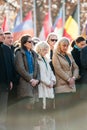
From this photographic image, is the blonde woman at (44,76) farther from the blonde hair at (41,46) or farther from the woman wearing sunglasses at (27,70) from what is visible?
the woman wearing sunglasses at (27,70)

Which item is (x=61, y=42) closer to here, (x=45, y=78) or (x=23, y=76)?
(x=45, y=78)

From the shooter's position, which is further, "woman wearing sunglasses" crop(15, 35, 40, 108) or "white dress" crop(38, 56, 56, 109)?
"white dress" crop(38, 56, 56, 109)

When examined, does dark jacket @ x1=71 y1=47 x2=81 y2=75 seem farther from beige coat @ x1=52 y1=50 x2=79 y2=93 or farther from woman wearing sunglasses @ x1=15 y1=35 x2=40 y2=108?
woman wearing sunglasses @ x1=15 y1=35 x2=40 y2=108

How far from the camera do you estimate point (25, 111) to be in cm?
1104

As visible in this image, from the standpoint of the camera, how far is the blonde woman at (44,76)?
36.6ft

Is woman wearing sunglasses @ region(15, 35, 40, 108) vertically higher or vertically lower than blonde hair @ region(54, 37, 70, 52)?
lower

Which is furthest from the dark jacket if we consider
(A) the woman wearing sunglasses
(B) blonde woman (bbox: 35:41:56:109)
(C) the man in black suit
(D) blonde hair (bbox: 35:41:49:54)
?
(C) the man in black suit

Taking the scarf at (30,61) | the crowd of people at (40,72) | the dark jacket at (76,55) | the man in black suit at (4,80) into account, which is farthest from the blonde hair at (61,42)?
the man in black suit at (4,80)

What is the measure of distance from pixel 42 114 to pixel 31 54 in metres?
1.19

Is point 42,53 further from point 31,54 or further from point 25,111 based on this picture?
point 25,111

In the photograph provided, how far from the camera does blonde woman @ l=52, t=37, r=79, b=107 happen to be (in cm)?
1128

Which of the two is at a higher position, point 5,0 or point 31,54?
point 31,54

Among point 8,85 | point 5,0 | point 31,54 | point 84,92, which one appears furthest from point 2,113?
point 5,0

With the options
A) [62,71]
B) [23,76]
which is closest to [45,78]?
[62,71]
